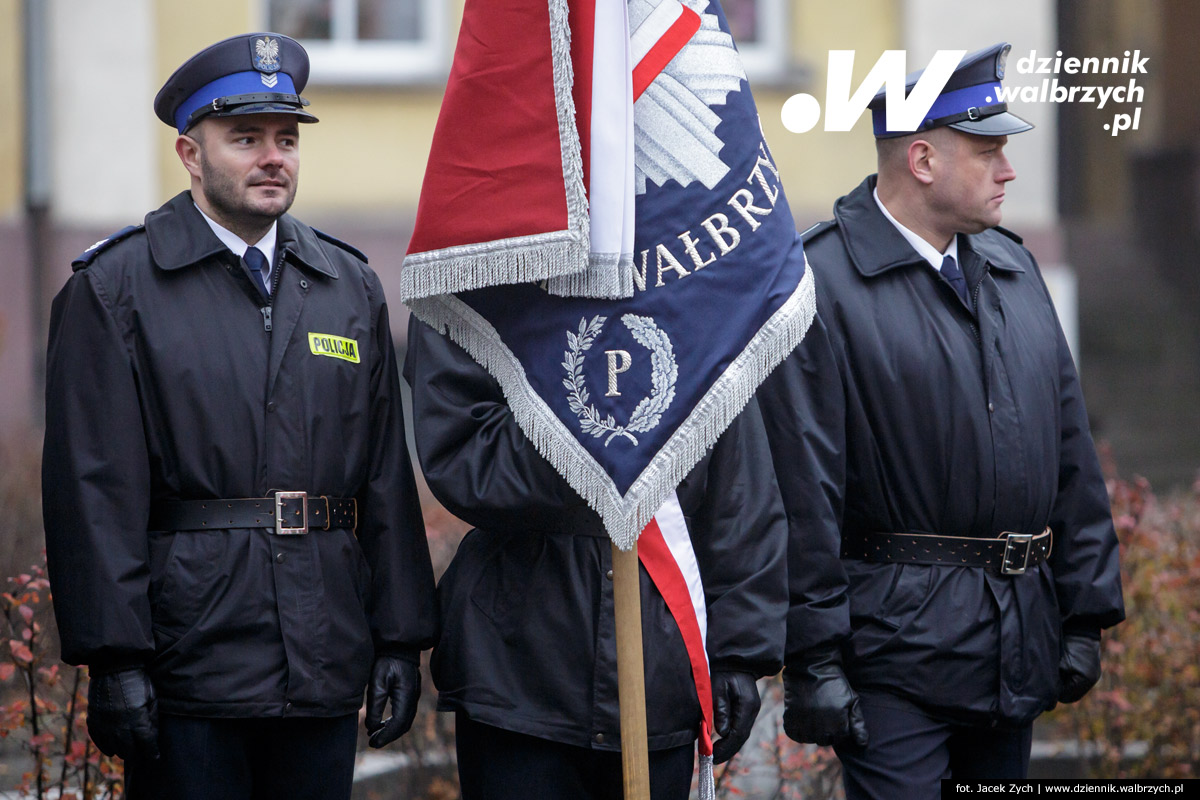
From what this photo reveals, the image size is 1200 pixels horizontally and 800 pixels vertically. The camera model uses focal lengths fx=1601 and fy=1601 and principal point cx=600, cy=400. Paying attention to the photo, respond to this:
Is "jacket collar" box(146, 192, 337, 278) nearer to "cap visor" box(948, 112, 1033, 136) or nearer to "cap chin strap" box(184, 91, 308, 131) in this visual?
"cap chin strap" box(184, 91, 308, 131)

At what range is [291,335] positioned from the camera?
3.56 m

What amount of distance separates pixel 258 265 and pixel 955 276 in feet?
5.73

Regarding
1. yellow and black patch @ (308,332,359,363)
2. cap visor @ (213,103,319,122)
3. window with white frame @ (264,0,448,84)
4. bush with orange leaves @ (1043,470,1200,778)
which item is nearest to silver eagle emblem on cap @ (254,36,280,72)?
cap visor @ (213,103,319,122)

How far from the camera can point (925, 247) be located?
4.11 m

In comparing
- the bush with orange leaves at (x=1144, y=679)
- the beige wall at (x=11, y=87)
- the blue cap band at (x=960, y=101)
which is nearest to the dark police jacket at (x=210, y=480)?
the blue cap band at (x=960, y=101)

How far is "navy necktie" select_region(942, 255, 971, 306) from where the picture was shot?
4.07 m

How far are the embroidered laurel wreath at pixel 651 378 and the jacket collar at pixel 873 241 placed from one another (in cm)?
93

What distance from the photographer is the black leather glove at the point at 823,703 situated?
3742mm

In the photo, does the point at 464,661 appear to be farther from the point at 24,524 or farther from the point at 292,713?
the point at 24,524

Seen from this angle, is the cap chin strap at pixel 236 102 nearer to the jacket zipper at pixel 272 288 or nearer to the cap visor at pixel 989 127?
the jacket zipper at pixel 272 288

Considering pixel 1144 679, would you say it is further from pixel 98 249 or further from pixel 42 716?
pixel 98 249

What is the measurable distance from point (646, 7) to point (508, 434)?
0.94 meters

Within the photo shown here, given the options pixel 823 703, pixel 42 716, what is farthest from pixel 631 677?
pixel 42 716

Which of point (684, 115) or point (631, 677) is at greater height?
point (684, 115)
